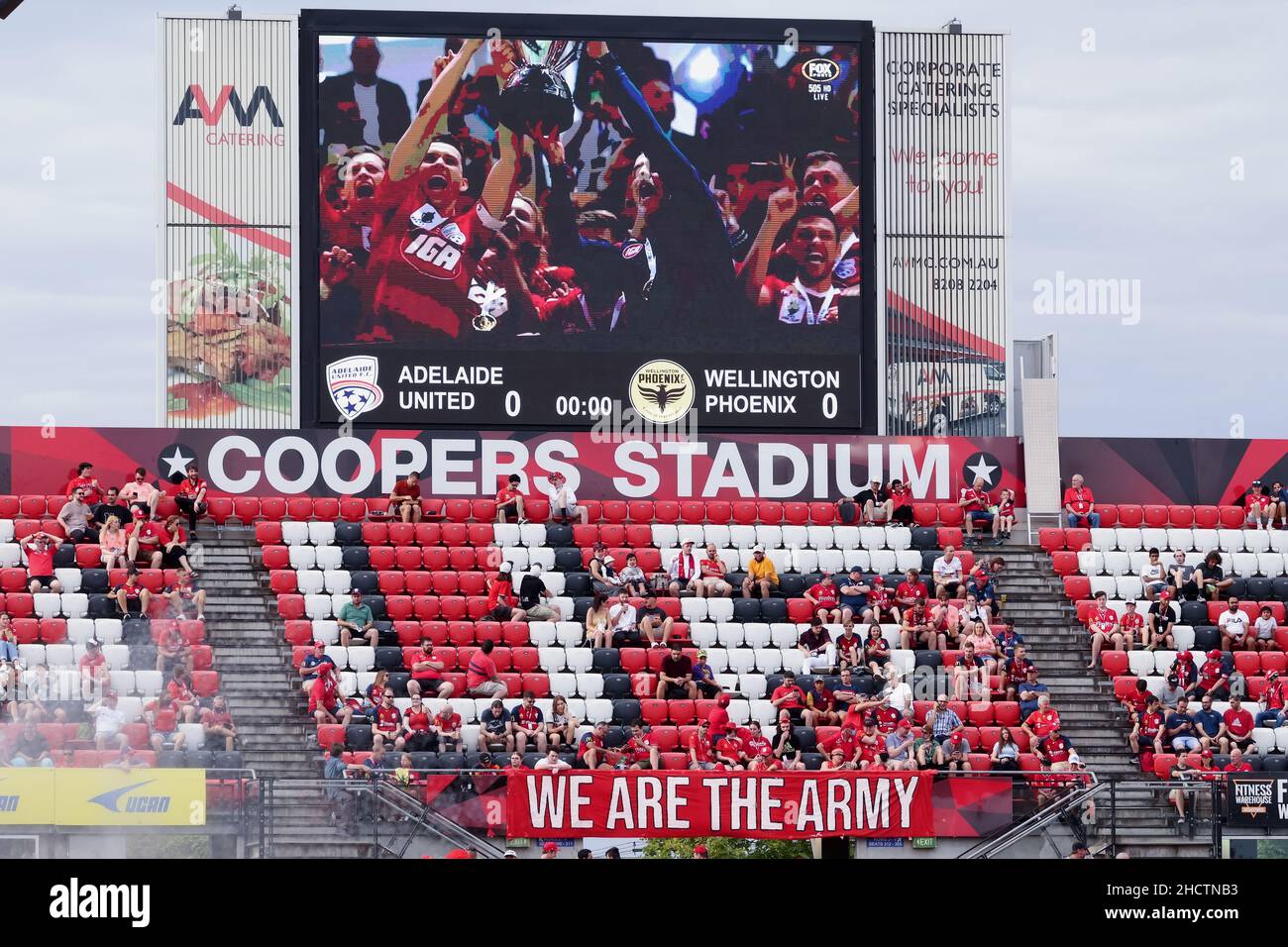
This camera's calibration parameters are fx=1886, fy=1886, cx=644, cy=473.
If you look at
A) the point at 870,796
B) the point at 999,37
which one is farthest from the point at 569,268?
the point at 870,796

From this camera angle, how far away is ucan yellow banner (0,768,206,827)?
14.1 m

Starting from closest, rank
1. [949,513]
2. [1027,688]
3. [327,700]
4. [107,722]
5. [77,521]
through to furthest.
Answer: [107,722]
[327,700]
[1027,688]
[77,521]
[949,513]

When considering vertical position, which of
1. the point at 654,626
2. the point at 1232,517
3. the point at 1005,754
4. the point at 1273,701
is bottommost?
the point at 1005,754

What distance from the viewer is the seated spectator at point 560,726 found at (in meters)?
17.1

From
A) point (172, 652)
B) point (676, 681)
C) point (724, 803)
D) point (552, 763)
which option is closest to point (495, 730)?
point (552, 763)

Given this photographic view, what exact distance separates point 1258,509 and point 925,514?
3.87m

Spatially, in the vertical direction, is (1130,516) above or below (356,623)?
above

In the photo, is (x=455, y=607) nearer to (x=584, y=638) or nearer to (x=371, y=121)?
(x=584, y=638)

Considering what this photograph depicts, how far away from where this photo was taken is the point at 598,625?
19219mm

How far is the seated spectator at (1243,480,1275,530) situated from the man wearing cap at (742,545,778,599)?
232 inches

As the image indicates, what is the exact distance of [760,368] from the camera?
2122 centimetres

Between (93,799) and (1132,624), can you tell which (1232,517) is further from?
(93,799)

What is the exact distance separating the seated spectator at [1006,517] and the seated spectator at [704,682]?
5125 millimetres

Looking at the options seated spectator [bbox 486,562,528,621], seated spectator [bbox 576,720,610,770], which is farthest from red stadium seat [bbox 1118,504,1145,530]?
seated spectator [bbox 576,720,610,770]
